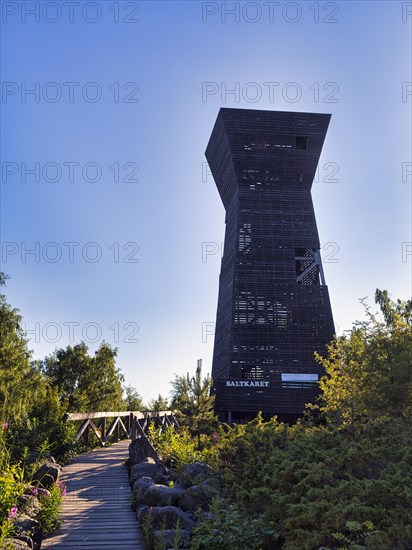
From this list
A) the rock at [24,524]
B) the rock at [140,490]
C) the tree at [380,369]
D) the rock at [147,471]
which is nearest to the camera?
the rock at [24,524]

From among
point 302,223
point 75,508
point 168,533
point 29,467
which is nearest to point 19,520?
point 75,508

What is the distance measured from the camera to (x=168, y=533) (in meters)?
6.98

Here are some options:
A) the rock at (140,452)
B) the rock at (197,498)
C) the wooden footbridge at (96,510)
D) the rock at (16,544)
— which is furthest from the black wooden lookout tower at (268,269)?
the rock at (16,544)

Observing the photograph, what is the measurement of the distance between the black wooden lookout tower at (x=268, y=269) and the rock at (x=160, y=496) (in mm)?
41946

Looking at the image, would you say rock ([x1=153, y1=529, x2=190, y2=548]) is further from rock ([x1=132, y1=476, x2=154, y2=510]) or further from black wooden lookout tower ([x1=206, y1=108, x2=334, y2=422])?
black wooden lookout tower ([x1=206, y1=108, x2=334, y2=422])

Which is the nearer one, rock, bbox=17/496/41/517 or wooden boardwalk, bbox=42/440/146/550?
wooden boardwalk, bbox=42/440/146/550

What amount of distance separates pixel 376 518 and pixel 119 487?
6665mm

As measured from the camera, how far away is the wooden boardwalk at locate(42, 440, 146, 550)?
23.3 feet

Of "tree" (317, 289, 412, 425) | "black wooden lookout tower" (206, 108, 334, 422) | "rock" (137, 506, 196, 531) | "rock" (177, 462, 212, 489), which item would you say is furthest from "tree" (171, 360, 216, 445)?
"black wooden lookout tower" (206, 108, 334, 422)

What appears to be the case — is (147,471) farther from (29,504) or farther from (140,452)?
(29,504)

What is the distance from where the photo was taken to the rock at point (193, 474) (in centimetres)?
1019

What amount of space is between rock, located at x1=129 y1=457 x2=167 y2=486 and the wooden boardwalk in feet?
0.92

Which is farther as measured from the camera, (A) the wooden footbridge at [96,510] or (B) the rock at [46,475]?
(B) the rock at [46,475]

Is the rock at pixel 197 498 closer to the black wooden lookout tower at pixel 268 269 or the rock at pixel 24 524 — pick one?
the rock at pixel 24 524
